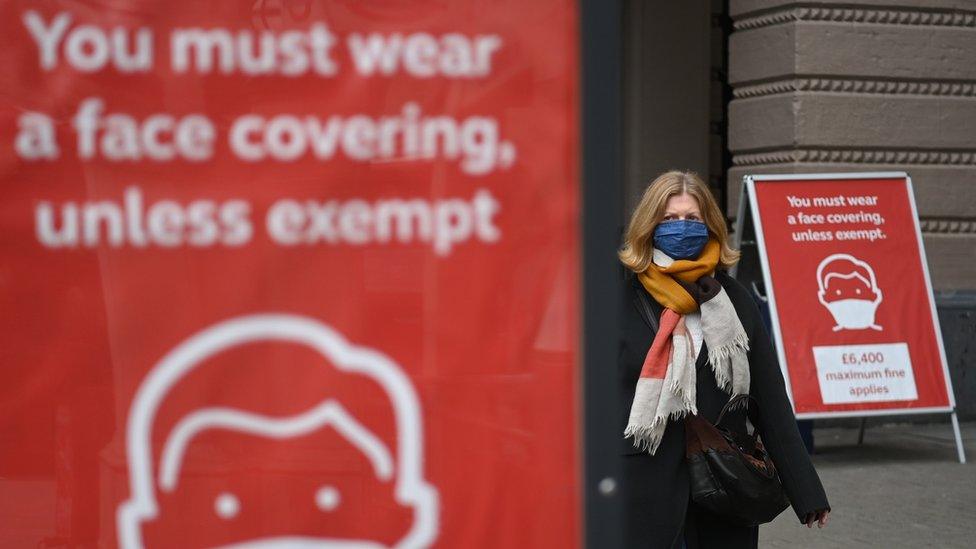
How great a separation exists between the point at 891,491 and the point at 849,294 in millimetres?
1198

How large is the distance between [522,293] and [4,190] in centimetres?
65

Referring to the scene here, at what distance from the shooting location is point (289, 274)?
1.85 meters

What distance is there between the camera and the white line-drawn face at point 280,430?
1825 mm

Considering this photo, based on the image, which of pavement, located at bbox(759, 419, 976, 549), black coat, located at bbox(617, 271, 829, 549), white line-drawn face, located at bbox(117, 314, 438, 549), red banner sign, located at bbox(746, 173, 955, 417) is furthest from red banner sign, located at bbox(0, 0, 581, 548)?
red banner sign, located at bbox(746, 173, 955, 417)

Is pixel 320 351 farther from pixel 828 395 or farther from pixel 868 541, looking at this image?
pixel 828 395

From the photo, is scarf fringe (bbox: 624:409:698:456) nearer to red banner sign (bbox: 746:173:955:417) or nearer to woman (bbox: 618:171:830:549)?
woman (bbox: 618:171:830:549)

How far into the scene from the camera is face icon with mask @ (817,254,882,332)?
8711 mm

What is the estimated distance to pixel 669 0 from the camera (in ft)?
→ 40.2

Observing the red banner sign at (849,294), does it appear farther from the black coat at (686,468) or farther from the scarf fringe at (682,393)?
Result: the scarf fringe at (682,393)

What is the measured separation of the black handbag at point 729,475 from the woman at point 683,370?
39 mm

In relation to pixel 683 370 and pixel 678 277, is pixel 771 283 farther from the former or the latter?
pixel 683 370

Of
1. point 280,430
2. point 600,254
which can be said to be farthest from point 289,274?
point 600,254

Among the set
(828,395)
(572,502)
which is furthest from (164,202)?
(828,395)

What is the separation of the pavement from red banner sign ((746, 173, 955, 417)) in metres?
0.44
